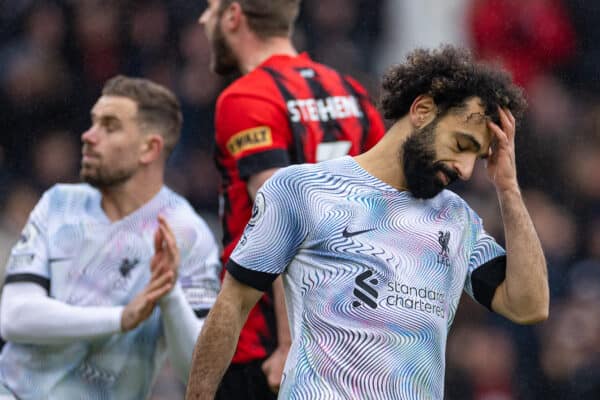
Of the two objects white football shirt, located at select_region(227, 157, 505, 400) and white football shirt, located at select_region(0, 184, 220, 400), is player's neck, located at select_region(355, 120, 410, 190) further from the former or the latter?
white football shirt, located at select_region(0, 184, 220, 400)

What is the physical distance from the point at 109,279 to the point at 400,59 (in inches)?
177

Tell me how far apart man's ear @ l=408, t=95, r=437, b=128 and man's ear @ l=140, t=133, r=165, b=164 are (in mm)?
2150

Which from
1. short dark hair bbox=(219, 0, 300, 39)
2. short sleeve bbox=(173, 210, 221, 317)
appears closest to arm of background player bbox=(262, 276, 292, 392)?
short sleeve bbox=(173, 210, 221, 317)

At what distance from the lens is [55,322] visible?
5.51 meters

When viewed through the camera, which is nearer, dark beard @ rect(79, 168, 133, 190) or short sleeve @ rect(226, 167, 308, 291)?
short sleeve @ rect(226, 167, 308, 291)

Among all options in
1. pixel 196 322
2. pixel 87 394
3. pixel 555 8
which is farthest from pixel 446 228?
pixel 555 8

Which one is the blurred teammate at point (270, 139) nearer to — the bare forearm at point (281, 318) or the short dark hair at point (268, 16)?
the bare forearm at point (281, 318)

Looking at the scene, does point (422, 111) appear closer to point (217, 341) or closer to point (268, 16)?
point (217, 341)

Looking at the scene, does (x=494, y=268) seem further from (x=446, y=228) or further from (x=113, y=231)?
(x=113, y=231)

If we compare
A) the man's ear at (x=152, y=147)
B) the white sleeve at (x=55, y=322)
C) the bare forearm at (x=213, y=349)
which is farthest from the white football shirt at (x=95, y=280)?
the bare forearm at (x=213, y=349)

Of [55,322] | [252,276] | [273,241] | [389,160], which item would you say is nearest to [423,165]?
[389,160]

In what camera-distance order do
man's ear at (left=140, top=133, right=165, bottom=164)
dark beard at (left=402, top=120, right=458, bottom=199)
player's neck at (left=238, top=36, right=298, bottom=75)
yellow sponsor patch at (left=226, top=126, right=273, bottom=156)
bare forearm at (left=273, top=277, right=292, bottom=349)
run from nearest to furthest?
dark beard at (left=402, top=120, right=458, bottom=199) < bare forearm at (left=273, top=277, right=292, bottom=349) < yellow sponsor patch at (left=226, top=126, right=273, bottom=156) < player's neck at (left=238, top=36, right=298, bottom=75) < man's ear at (left=140, top=133, right=165, bottom=164)

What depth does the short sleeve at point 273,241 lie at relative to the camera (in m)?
4.01

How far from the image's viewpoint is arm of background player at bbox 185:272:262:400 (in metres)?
4.03
